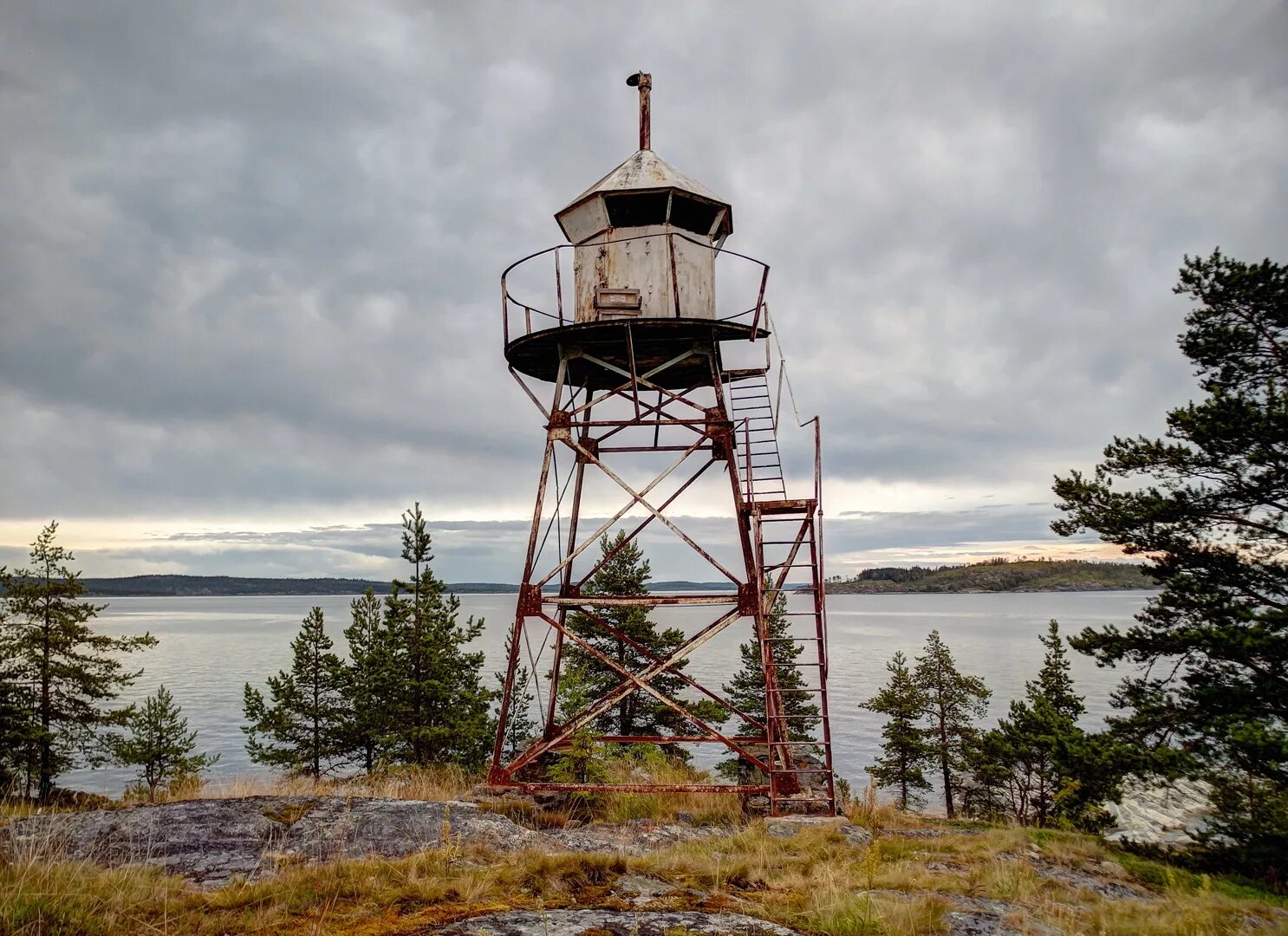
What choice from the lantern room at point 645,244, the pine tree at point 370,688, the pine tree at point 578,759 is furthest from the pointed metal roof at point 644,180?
the pine tree at point 370,688

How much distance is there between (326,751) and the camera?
78.8 ft

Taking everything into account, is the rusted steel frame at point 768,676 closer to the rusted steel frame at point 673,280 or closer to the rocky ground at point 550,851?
the rocky ground at point 550,851

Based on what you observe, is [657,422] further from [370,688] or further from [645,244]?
[370,688]

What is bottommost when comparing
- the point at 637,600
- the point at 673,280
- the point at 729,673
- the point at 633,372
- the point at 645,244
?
the point at 729,673

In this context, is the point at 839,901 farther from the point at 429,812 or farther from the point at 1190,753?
the point at 1190,753

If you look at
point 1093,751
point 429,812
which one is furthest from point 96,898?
point 1093,751

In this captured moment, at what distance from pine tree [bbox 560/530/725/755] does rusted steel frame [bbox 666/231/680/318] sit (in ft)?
44.3

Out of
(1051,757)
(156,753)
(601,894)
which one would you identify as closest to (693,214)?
(601,894)

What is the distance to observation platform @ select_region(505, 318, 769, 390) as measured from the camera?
11.5 m

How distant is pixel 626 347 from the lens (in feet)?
40.6

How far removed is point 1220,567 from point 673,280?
11030 mm

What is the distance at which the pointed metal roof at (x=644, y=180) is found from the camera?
11906 mm

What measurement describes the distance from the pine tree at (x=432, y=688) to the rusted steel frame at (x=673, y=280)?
14.4 meters

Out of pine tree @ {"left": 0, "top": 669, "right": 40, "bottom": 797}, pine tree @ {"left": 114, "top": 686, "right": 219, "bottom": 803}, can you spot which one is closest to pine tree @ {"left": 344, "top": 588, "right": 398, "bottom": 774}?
pine tree @ {"left": 114, "top": 686, "right": 219, "bottom": 803}
